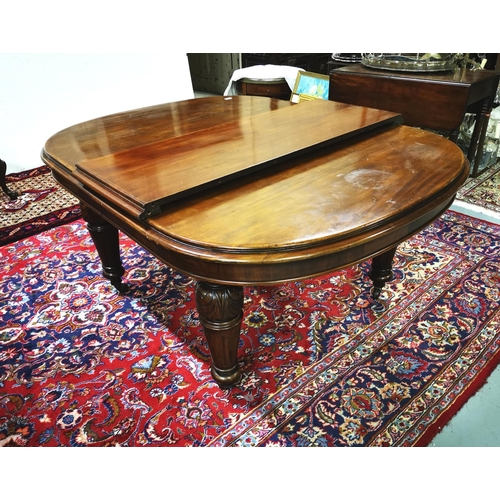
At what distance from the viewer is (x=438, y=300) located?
1.86 m

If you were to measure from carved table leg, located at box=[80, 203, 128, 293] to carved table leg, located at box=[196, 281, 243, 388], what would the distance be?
2.58ft

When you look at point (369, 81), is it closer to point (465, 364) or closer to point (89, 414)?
point (465, 364)

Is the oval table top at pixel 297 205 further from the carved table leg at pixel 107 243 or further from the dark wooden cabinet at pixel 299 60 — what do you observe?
the dark wooden cabinet at pixel 299 60

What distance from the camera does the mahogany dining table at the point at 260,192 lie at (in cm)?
96

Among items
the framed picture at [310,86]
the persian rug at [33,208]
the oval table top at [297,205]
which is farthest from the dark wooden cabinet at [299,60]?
the oval table top at [297,205]

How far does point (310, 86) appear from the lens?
12.0ft

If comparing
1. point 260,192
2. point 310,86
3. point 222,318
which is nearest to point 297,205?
point 260,192

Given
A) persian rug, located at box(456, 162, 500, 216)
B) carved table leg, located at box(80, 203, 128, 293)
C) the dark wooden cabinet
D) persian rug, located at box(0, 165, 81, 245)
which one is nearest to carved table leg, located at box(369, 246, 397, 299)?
carved table leg, located at box(80, 203, 128, 293)

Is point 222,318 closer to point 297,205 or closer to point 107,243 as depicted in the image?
point 297,205

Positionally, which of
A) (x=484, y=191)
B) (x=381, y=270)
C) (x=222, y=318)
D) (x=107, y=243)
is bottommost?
(x=484, y=191)

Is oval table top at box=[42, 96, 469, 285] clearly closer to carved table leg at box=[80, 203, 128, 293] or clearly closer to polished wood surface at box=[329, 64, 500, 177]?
carved table leg at box=[80, 203, 128, 293]

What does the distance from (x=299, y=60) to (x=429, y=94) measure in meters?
2.93

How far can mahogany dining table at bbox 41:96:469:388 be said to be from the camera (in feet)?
3.15

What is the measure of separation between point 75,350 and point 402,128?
1.59 metres
